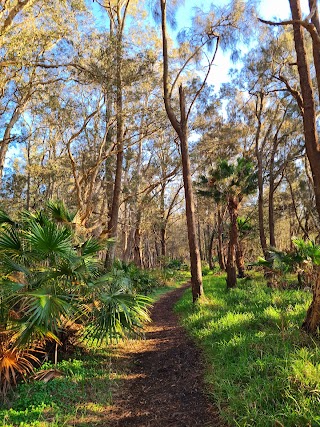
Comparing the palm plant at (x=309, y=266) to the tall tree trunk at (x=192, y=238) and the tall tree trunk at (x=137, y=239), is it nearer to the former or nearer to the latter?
the tall tree trunk at (x=192, y=238)

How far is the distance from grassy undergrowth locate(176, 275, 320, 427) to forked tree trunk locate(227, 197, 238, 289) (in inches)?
222

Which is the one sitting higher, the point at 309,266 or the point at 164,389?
the point at 309,266

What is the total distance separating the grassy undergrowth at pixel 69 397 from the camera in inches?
147

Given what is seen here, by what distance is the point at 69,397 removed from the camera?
4336 millimetres

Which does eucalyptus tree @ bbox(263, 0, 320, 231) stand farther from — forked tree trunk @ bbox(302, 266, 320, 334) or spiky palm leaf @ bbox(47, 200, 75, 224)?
spiky palm leaf @ bbox(47, 200, 75, 224)

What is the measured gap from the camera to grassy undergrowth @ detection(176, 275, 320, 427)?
10.4 ft

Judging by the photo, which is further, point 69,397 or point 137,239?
point 137,239

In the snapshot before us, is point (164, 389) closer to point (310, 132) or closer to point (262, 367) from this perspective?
point (262, 367)

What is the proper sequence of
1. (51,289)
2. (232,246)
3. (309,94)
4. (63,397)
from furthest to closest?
1. (232,246)
2. (309,94)
3. (51,289)
4. (63,397)

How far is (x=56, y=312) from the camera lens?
4211mm

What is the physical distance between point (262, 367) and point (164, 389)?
1518 millimetres

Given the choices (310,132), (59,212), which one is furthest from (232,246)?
(59,212)

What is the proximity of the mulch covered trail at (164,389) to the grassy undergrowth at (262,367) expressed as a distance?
9.3 inches

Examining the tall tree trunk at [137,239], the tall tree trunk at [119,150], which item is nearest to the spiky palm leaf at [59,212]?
the tall tree trunk at [119,150]
